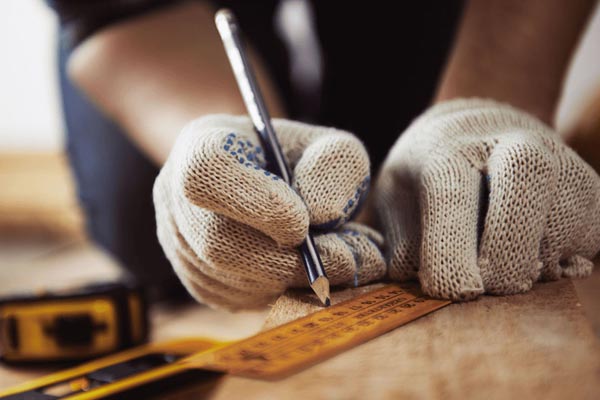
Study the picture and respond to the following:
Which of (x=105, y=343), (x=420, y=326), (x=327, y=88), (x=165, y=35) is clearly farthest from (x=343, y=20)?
(x=420, y=326)

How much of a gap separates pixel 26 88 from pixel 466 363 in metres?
1.56

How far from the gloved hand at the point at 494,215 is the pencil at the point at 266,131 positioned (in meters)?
0.06

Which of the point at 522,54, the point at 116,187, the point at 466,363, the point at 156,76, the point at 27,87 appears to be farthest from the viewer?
the point at 27,87

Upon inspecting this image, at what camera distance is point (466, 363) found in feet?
0.83

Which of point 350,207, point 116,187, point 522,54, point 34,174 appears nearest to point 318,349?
point 350,207

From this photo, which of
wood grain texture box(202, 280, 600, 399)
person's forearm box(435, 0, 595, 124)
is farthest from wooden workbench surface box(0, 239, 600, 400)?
person's forearm box(435, 0, 595, 124)

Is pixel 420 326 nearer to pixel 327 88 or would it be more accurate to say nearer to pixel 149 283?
pixel 327 88

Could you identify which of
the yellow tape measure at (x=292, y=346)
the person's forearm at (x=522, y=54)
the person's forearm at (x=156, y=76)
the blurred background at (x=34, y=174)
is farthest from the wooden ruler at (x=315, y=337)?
the blurred background at (x=34, y=174)

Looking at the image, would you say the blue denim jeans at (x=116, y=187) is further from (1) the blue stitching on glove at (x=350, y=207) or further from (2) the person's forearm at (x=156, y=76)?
(1) the blue stitching on glove at (x=350, y=207)

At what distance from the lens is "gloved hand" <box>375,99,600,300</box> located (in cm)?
34

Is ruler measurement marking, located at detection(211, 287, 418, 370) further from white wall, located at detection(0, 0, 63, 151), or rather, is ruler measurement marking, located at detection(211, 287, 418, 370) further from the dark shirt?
white wall, located at detection(0, 0, 63, 151)

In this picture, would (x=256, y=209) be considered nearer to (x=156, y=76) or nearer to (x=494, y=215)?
(x=494, y=215)

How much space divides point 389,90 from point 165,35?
34cm

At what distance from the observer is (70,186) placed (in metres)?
1.59
